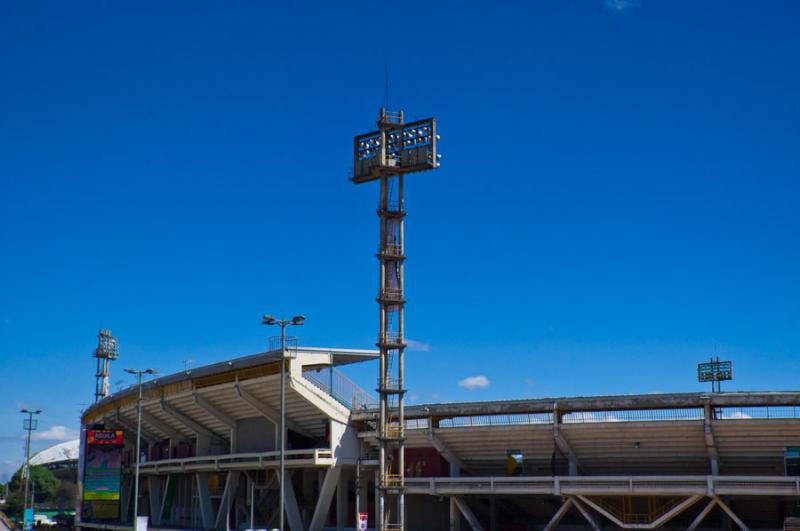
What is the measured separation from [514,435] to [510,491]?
3.68 metres

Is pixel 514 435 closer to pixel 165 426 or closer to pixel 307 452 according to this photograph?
pixel 307 452

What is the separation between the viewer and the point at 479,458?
A: 208 feet

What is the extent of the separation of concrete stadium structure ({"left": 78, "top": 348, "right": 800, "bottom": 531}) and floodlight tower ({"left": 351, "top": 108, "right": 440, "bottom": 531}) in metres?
1.22

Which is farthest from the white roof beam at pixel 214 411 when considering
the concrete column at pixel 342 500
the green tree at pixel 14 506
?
the green tree at pixel 14 506

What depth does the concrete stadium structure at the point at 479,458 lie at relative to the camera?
53.6 m

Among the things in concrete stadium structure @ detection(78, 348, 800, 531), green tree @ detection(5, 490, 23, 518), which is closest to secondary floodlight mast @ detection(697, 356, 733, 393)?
concrete stadium structure @ detection(78, 348, 800, 531)

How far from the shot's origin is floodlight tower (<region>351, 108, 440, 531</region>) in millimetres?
62688

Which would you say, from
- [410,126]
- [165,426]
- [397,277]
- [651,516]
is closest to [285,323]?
[397,277]

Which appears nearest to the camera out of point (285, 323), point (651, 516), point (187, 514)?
point (285, 323)

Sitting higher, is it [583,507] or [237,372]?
[237,372]

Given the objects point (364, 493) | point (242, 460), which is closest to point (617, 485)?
point (364, 493)

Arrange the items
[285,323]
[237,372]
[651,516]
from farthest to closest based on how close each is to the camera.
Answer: [237,372], [651,516], [285,323]

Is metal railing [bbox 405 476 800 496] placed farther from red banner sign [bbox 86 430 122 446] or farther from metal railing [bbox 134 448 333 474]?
red banner sign [bbox 86 430 122 446]

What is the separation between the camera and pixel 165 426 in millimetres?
90062
